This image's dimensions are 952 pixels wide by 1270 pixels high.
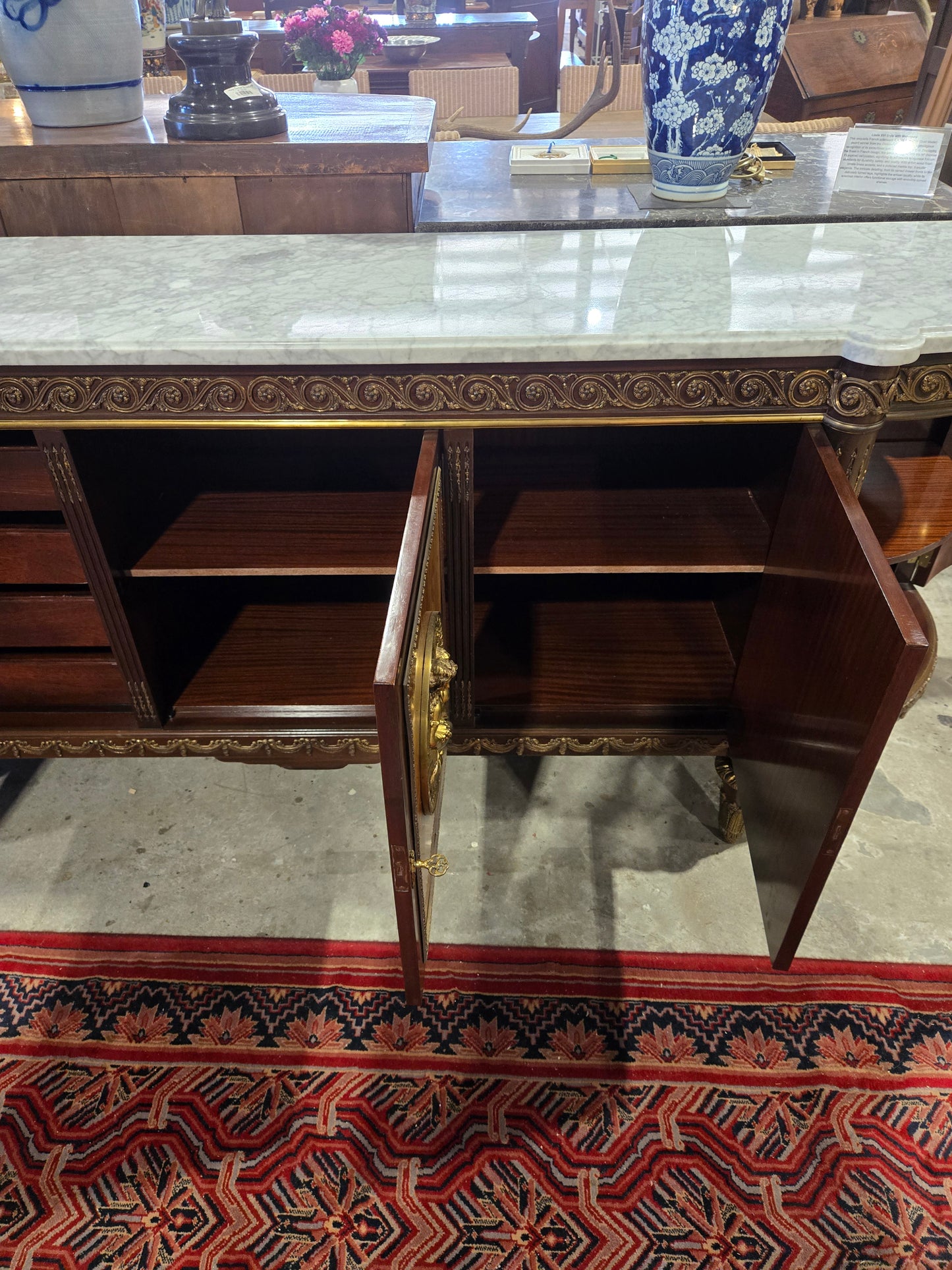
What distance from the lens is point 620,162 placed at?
4.00 feet

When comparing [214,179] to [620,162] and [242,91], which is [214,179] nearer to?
[242,91]

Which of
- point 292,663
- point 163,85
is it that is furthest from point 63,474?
point 163,85

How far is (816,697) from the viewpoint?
78cm

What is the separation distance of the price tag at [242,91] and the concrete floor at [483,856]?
897mm

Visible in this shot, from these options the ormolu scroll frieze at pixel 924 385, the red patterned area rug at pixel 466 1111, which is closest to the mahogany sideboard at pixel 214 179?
the ormolu scroll frieze at pixel 924 385

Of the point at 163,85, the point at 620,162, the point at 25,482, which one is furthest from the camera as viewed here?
the point at 163,85

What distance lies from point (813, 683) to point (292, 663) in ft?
2.17

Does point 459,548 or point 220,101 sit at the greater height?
point 220,101

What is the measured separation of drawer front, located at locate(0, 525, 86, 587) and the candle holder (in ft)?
1.63

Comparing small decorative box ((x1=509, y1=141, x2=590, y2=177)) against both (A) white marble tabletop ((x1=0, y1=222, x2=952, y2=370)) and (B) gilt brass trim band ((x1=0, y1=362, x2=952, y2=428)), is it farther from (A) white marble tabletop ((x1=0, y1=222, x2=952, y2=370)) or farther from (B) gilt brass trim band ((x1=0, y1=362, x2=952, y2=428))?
(B) gilt brass trim band ((x1=0, y1=362, x2=952, y2=428))

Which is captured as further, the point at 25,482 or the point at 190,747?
the point at 190,747

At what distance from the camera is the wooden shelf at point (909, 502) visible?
952 mm

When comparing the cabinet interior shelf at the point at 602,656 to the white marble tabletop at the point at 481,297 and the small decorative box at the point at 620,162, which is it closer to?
the white marble tabletop at the point at 481,297

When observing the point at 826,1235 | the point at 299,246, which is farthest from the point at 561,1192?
the point at 299,246
